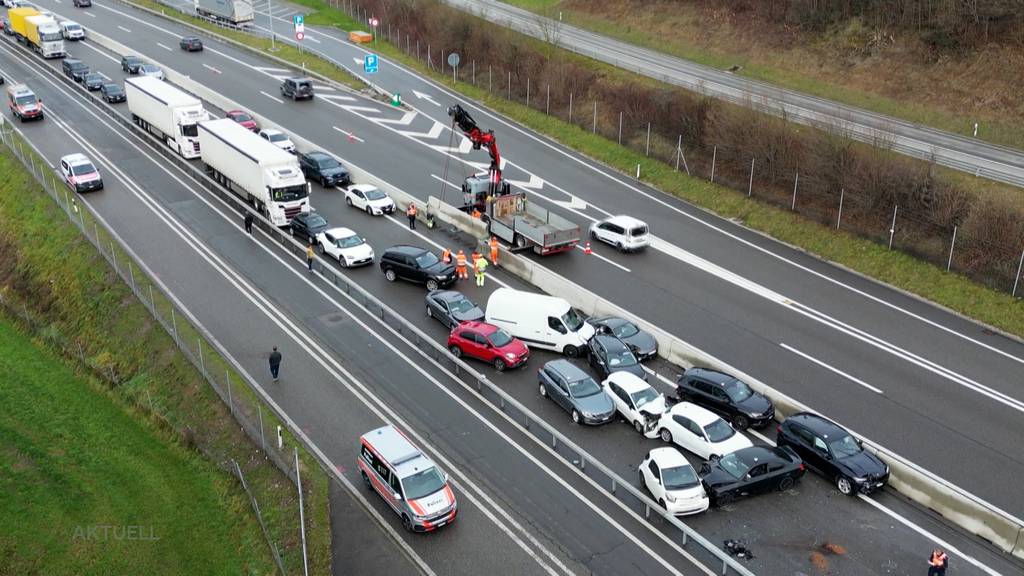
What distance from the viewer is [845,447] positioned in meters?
24.5

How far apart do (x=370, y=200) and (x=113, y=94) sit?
26.6 m

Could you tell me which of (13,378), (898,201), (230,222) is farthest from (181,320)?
(898,201)

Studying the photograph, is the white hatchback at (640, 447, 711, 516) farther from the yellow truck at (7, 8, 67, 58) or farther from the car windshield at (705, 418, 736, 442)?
the yellow truck at (7, 8, 67, 58)

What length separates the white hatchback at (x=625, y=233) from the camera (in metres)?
39.7

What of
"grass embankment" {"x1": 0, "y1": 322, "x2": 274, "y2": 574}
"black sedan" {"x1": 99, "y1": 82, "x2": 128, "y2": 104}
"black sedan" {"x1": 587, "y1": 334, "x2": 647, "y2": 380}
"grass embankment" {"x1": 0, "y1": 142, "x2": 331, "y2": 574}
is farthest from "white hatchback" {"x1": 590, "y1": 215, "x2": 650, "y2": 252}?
"black sedan" {"x1": 99, "y1": 82, "x2": 128, "y2": 104}

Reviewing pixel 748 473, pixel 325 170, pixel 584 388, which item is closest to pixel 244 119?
pixel 325 170

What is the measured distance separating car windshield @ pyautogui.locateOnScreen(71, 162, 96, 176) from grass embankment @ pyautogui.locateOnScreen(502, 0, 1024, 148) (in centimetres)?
4068

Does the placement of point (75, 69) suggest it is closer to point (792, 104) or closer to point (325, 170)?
point (325, 170)

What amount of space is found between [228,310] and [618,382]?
15291 mm

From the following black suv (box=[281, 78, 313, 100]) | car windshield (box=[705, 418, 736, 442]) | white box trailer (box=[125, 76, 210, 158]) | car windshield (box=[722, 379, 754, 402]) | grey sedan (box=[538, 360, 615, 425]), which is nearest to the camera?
car windshield (box=[705, 418, 736, 442])

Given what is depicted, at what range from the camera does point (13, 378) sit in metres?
33.4

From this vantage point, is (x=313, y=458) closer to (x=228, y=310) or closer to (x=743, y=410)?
(x=228, y=310)

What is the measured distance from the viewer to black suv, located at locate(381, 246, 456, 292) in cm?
3541

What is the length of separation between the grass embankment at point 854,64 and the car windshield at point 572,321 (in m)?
27.5
